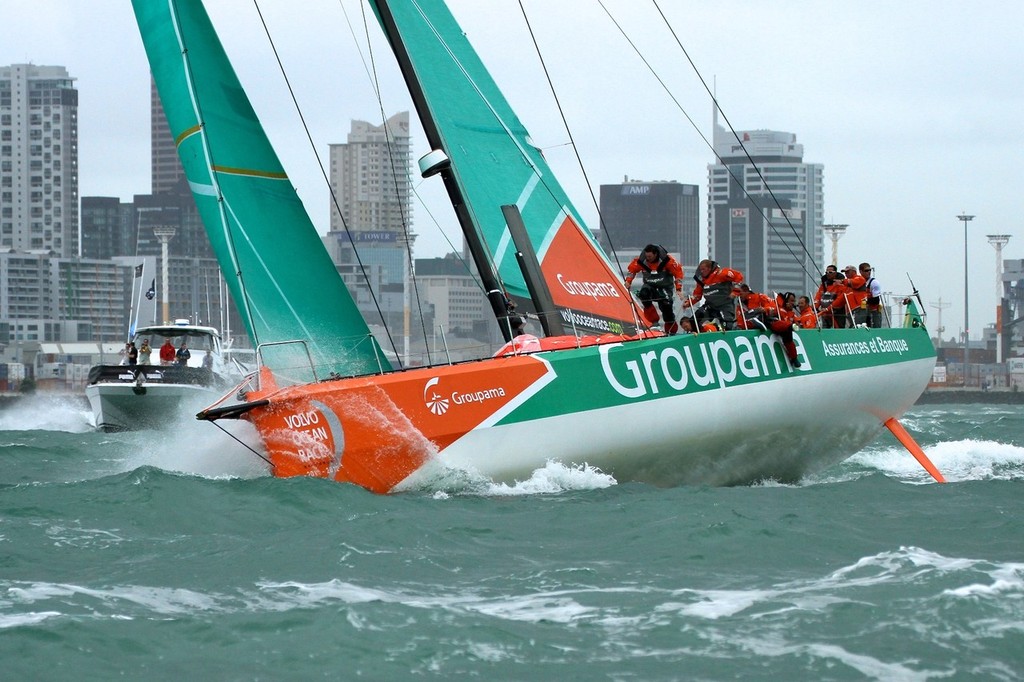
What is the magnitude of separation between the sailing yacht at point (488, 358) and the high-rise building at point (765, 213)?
8122 centimetres

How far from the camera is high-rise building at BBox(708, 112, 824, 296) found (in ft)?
339

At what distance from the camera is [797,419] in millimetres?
9711

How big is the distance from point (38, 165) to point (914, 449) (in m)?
126

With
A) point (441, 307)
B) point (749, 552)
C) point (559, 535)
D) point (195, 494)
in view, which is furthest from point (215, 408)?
point (441, 307)

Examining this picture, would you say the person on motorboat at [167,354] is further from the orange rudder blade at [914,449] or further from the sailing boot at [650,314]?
the orange rudder blade at [914,449]

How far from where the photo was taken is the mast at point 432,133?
31.4 ft

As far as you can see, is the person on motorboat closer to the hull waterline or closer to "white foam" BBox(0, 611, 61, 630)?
the hull waterline

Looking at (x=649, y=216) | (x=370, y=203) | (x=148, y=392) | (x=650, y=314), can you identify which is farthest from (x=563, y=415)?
(x=370, y=203)

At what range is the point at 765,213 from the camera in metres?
105

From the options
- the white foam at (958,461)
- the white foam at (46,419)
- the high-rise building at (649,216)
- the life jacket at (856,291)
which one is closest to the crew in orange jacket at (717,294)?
the life jacket at (856,291)

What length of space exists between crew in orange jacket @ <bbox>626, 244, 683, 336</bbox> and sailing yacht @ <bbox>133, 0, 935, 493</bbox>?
0.67 feet

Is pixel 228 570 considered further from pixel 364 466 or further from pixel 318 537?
pixel 364 466

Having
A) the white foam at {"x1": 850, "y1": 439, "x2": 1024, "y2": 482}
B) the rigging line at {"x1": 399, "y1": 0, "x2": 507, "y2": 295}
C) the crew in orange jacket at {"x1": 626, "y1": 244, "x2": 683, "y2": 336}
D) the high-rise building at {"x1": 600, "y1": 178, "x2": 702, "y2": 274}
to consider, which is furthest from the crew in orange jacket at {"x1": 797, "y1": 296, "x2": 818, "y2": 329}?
the high-rise building at {"x1": 600, "y1": 178, "x2": 702, "y2": 274}

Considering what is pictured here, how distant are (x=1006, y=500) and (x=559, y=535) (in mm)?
3161
